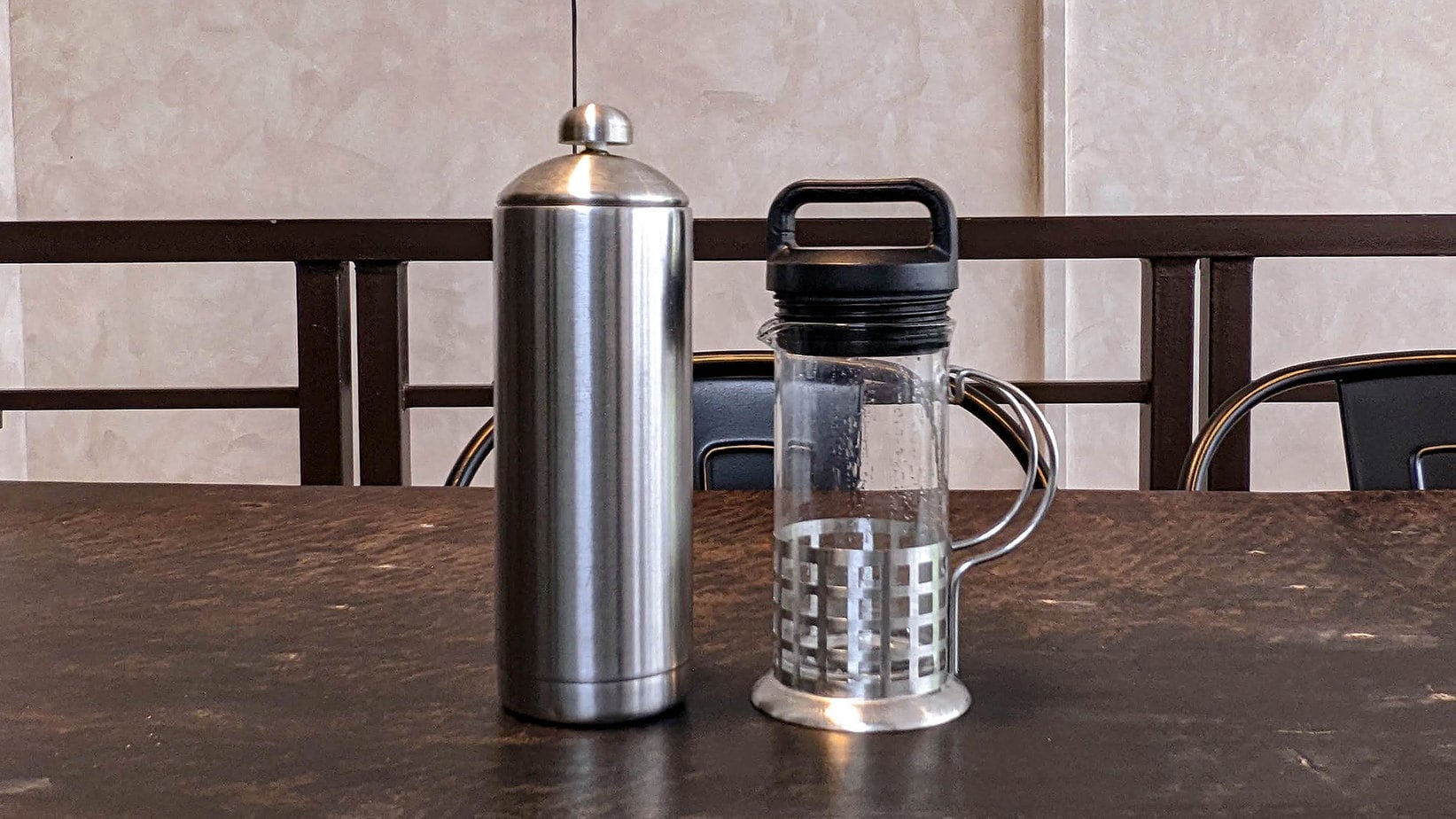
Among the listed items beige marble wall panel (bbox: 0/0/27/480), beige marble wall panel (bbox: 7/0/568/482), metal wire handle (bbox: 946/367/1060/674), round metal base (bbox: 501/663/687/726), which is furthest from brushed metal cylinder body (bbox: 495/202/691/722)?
beige marble wall panel (bbox: 0/0/27/480)

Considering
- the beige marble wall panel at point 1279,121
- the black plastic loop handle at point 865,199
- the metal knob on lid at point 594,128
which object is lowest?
the black plastic loop handle at point 865,199

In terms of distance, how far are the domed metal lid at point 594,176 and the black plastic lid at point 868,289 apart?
0.05 m

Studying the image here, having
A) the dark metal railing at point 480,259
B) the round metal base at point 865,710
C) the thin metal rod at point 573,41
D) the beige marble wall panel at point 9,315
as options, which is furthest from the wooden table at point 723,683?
the beige marble wall panel at point 9,315

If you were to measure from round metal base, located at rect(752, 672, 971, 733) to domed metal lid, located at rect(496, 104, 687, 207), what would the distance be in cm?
21

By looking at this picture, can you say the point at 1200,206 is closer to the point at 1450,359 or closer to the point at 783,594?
the point at 1450,359

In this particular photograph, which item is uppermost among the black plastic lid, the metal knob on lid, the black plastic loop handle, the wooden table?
the metal knob on lid

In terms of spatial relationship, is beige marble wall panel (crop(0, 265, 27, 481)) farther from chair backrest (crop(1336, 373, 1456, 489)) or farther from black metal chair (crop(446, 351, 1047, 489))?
chair backrest (crop(1336, 373, 1456, 489))

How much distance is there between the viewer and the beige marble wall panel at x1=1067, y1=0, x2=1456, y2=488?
400cm

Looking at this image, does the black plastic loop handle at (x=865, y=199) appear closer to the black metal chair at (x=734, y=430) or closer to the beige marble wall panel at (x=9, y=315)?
the black metal chair at (x=734, y=430)

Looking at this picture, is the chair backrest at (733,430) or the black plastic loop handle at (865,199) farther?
the chair backrest at (733,430)

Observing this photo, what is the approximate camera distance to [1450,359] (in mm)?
1432

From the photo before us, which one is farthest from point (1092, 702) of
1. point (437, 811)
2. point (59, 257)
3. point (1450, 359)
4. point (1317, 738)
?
point (59, 257)

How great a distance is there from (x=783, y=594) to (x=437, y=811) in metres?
0.18

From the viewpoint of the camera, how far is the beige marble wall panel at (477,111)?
4086mm
